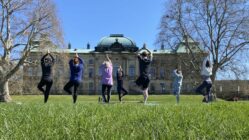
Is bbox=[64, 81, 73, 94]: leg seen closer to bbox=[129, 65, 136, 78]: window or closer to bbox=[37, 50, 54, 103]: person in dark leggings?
bbox=[37, 50, 54, 103]: person in dark leggings

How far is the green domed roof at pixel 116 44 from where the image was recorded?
124 meters

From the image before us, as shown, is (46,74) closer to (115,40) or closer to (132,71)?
(132,71)

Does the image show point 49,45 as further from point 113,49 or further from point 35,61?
point 113,49

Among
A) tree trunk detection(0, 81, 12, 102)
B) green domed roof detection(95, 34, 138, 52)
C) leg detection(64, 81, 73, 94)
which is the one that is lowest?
tree trunk detection(0, 81, 12, 102)

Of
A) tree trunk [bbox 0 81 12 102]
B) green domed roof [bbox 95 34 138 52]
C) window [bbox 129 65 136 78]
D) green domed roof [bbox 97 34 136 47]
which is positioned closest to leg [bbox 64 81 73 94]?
tree trunk [bbox 0 81 12 102]

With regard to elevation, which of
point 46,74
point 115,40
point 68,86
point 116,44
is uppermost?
point 115,40

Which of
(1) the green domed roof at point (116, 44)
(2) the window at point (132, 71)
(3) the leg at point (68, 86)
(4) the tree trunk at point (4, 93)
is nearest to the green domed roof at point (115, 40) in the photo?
(1) the green domed roof at point (116, 44)

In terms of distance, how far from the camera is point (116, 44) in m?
124

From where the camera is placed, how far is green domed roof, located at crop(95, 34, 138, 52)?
124 meters

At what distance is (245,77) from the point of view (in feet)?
159

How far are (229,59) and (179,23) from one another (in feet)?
24.8

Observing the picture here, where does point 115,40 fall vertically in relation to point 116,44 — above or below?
above

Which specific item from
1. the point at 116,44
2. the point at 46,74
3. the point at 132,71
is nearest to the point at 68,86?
the point at 46,74

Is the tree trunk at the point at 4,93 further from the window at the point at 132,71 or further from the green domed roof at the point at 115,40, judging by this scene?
the green domed roof at the point at 115,40
